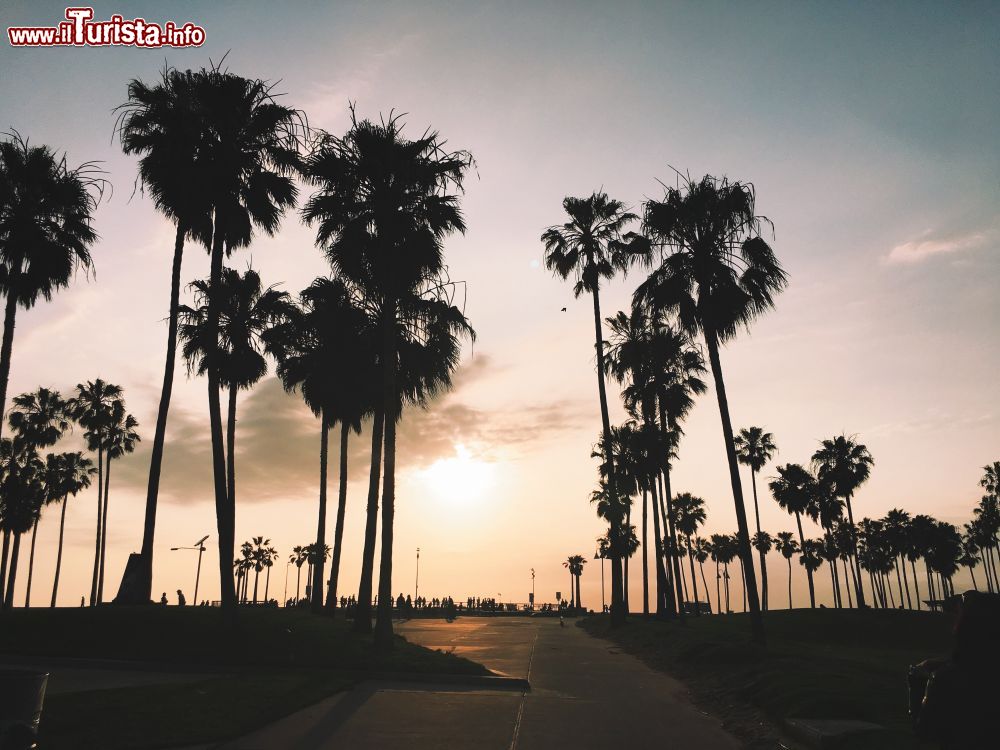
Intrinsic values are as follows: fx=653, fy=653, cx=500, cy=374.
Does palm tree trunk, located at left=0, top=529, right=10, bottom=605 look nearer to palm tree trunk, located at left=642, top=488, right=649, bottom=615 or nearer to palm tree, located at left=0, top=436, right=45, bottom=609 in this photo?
palm tree, located at left=0, top=436, right=45, bottom=609

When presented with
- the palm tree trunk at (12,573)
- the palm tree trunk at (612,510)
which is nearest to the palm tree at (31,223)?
the palm tree trunk at (612,510)

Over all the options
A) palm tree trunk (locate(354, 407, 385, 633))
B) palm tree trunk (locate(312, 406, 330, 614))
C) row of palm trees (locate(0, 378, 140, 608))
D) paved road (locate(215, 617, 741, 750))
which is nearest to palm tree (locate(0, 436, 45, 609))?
row of palm trees (locate(0, 378, 140, 608))

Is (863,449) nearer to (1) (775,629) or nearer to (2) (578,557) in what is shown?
(1) (775,629)

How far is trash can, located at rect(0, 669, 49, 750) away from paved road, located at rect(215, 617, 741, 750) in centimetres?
330

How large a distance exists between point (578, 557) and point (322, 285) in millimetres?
116827

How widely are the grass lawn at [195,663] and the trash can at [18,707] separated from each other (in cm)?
269

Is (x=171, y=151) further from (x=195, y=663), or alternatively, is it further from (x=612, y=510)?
(x=612, y=510)

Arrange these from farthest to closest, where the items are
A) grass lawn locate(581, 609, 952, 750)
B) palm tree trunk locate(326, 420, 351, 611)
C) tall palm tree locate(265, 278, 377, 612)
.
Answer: palm tree trunk locate(326, 420, 351, 611) → tall palm tree locate(265, 278, 377, 612) → grass lawn locate(581, 609, 952, 750)

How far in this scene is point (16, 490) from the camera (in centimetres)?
5088

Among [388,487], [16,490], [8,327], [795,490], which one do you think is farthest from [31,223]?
[795,490]

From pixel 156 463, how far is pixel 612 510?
66.1 ft

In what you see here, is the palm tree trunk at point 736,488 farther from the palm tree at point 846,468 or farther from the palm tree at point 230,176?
the palm tree at point 846,468

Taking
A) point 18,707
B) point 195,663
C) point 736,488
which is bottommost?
point 195,663

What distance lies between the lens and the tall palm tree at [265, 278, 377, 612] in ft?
82.7
